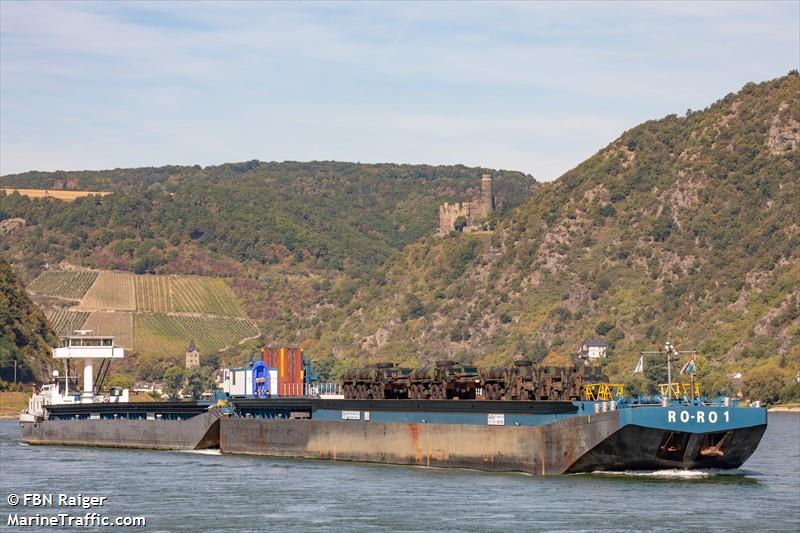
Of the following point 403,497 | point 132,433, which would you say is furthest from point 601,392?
point 132,433

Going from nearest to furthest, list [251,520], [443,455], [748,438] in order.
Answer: [251,520] < [748,438] < [443,455]

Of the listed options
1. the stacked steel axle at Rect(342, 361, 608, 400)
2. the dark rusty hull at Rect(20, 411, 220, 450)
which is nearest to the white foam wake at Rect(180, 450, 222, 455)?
the dark rusty hull at Rect(20, 411, 220, 450)

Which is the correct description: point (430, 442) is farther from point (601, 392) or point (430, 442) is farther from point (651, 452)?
point (651, 452)

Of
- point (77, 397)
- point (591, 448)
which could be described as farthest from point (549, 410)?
point (77, 397)

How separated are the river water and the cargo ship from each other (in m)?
1.18

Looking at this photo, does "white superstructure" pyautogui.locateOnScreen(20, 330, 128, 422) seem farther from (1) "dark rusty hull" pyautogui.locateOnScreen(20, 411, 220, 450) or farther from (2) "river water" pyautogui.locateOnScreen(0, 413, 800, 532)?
(2) "river water" pyautogui.locateOnScreen(0, 413, 800, 532)

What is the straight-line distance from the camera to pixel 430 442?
81.3 metres

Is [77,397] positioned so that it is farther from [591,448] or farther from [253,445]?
[591,448]

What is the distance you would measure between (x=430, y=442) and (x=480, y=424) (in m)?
3.49

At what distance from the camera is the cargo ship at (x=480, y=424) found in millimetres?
73250

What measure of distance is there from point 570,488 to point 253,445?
3037 centimetres

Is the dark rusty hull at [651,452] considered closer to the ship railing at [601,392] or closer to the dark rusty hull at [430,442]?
the dark rusty hull at [430,442]

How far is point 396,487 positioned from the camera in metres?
72.8

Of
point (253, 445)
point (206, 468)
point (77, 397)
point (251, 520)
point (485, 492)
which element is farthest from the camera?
point (77, 397)
